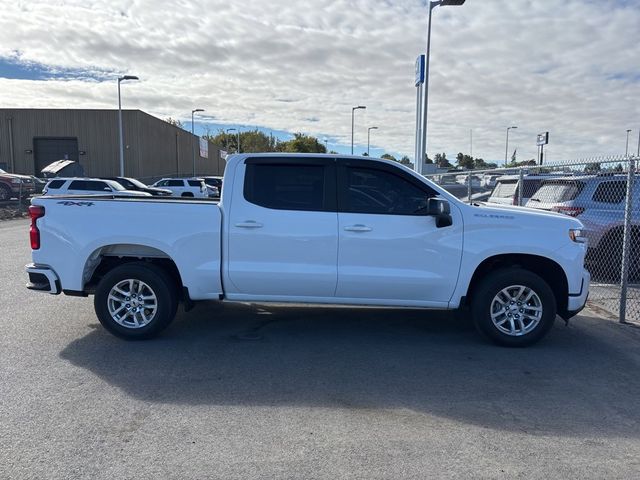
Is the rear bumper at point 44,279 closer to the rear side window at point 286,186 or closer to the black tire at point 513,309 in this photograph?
the rear side window at point 286,186

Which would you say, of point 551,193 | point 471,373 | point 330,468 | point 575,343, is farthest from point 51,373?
point 551,193

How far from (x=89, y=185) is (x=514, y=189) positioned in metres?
17.4

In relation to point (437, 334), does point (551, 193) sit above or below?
above

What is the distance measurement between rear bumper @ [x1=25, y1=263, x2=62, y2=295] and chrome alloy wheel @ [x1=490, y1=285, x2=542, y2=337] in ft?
15.3

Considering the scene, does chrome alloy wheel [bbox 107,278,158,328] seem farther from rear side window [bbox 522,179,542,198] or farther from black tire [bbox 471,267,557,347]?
rear side window [bbox 522,179,542,198]

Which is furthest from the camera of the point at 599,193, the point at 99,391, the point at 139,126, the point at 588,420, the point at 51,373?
the point at 139,126

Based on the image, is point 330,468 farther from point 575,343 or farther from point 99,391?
point 575,343

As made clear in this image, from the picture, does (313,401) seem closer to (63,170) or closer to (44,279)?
(44,279)

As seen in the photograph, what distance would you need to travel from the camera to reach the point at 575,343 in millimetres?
6082

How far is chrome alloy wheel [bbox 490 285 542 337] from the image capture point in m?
5.74

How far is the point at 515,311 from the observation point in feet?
18.9

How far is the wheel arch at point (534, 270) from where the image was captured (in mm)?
5797

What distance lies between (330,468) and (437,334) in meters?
3.21

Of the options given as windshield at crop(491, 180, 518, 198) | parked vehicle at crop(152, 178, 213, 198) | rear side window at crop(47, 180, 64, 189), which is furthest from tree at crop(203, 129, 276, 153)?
windshield at crop(491, 180, 518, 198)
